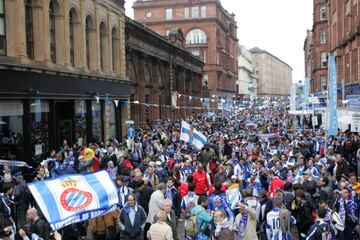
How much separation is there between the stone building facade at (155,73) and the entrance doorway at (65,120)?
11.0 metres

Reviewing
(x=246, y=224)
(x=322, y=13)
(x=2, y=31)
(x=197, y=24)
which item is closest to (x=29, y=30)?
(x=2, y=31)

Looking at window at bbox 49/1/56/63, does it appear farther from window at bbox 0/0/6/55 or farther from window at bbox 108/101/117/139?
window at bbox 108/101/117/139

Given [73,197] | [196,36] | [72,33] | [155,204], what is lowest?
[155,204]

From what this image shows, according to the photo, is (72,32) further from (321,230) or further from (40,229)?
(321,230)

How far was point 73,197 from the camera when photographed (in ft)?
25.0

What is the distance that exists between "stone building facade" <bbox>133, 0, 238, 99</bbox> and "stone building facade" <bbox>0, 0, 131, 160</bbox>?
53540 millimetres

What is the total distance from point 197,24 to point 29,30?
66.0 metres

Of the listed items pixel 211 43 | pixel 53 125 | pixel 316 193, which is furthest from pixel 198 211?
pixel 211 43

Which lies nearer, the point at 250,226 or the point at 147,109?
the point at 250,226

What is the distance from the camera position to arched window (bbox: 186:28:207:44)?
284 feet

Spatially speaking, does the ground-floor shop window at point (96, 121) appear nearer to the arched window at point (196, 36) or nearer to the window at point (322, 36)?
the window at point (322, 36)

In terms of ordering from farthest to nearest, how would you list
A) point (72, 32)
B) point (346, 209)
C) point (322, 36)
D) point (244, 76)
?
1. point (244, 76)
2. point (322, 36)
3. point (72, 32)
4. point (346, 209)

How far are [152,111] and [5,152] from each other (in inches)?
986

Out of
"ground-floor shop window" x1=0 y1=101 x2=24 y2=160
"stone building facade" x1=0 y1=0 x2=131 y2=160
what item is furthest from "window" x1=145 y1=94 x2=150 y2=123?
"ground-floor shop window" x1=0 y1=101 x2=24 y2=160
